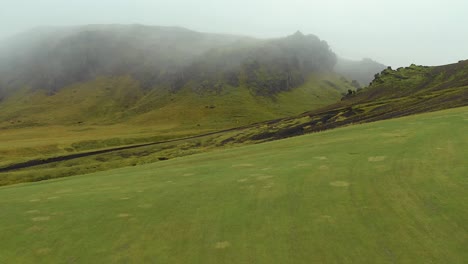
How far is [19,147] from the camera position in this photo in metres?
114

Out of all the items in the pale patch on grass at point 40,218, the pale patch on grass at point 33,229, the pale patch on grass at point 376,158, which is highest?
the pale patch on grass at point 40,218

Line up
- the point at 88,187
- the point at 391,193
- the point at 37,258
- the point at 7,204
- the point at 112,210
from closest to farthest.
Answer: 1. the point at 37,258
2. the point at 391,193
3. the point at 112,210
4. the point at 7,204
5. the point at 88,187

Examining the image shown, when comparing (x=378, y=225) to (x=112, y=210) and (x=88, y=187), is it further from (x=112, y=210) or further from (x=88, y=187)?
(x=88, y=187)

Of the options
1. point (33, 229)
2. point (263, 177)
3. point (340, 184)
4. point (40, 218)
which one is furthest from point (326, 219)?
point (40, 218)

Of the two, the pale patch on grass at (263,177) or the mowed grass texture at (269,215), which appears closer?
the mowed grass texture at (269,215)

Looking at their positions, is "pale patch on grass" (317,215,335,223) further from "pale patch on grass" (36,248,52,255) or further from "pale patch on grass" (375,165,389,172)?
"pale patch on grass" (36,248,52,255)

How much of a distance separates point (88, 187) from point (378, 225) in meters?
23.0

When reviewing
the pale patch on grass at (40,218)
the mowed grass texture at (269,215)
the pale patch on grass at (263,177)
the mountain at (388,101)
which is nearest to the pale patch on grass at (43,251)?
the mowed grass texture at (269,215)

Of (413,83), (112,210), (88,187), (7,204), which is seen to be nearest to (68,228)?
(112,210)

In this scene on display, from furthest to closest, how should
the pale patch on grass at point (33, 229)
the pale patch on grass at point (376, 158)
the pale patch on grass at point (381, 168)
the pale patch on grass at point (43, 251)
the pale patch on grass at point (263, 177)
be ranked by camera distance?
the pale patch on grass at point (376, 158) → the pale patch on grass at point (263, 177) → the pale patch on grass at point (381, 168) → the pale patch on grass at point (33, 229) → the pale patch on grass at point (43, 251)

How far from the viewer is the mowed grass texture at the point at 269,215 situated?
14750 millimetres

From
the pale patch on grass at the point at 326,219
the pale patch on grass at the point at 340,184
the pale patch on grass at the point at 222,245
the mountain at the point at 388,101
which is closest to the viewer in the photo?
the pale patch on grass at the point at 222,245

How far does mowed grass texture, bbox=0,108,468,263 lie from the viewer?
48.4 ft

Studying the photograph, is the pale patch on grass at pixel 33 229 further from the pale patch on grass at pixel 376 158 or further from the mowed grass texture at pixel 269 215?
the pale patch on grass at pixel 376 158
